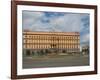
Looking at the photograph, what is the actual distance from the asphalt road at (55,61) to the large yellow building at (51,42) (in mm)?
64

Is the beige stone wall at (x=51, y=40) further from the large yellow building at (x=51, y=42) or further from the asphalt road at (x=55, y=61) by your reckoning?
the asphalt road at (x=55, y=61)

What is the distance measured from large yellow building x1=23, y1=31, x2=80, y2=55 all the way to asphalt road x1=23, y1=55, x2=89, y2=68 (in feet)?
0.21

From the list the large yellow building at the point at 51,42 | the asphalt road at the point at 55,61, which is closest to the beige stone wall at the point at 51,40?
the large yellow building at the point at 51,42

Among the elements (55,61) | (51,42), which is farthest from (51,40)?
(55,61)

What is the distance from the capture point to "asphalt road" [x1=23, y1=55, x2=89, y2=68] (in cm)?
193

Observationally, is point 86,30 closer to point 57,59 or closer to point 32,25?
point 57,59

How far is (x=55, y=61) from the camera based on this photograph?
200 cm

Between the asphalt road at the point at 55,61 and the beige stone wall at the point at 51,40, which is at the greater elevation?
the beige stone wall at the point at 51,40

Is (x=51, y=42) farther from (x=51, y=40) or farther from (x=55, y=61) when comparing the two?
(x=55, y=61)

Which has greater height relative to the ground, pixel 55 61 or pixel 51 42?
pixel 51 42

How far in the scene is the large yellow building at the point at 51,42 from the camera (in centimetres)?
193

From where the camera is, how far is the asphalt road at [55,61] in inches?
76.0

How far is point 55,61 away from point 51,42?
0.65 feet

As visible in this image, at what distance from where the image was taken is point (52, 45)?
6.56 feet
